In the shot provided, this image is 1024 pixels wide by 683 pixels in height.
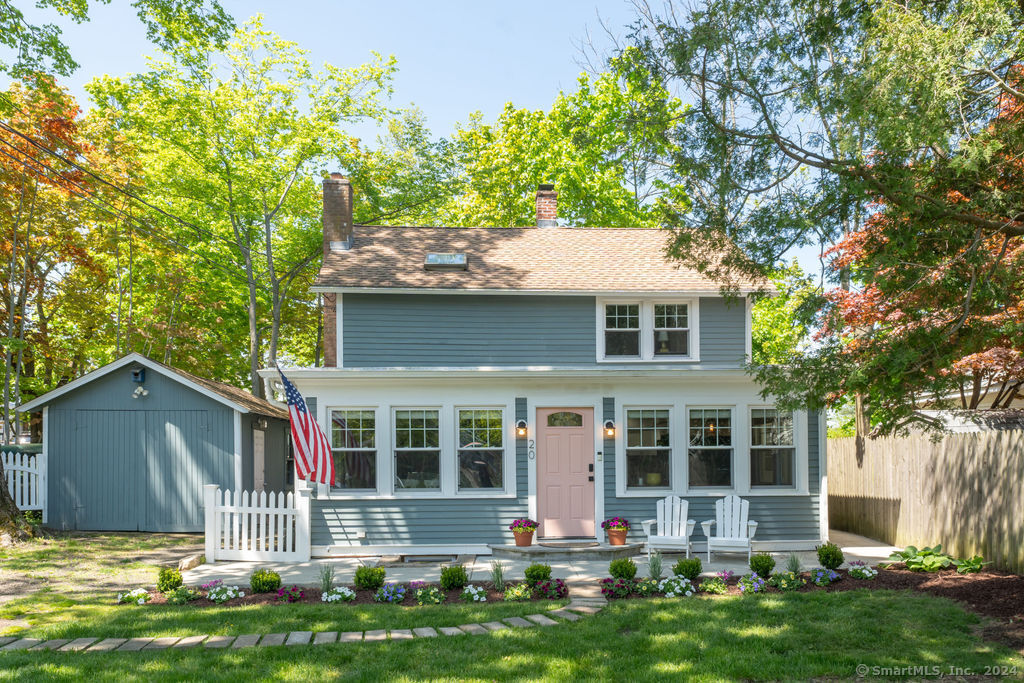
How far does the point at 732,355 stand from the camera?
13.3 meters

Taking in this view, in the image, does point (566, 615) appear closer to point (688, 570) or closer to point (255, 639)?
point (688, 570)

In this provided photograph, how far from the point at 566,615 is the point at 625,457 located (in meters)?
5.35

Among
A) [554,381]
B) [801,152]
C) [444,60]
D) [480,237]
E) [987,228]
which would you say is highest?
[444,60]

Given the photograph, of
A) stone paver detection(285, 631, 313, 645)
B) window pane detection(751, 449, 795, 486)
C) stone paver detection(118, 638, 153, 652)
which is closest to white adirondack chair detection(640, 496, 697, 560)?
window pane detection(751, 449, 795, 486)

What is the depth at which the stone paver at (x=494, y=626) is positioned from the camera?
22.4ft

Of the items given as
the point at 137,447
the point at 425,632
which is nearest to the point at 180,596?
the point at 425,632

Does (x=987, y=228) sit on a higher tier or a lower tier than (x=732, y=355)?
higher

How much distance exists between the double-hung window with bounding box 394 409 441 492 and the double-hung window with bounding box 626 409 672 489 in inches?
119

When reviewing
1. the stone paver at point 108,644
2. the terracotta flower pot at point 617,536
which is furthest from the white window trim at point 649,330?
the stone paver at point 108,644

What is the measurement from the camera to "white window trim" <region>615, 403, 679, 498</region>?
12.4 meters

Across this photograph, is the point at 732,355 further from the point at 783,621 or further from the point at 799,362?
the point at 783,621

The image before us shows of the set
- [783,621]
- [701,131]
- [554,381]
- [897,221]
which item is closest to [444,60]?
[554,381]

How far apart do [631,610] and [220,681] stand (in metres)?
3.73

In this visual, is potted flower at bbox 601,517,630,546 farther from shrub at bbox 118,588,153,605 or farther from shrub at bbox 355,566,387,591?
shrub at bbox 118,588,153,605
